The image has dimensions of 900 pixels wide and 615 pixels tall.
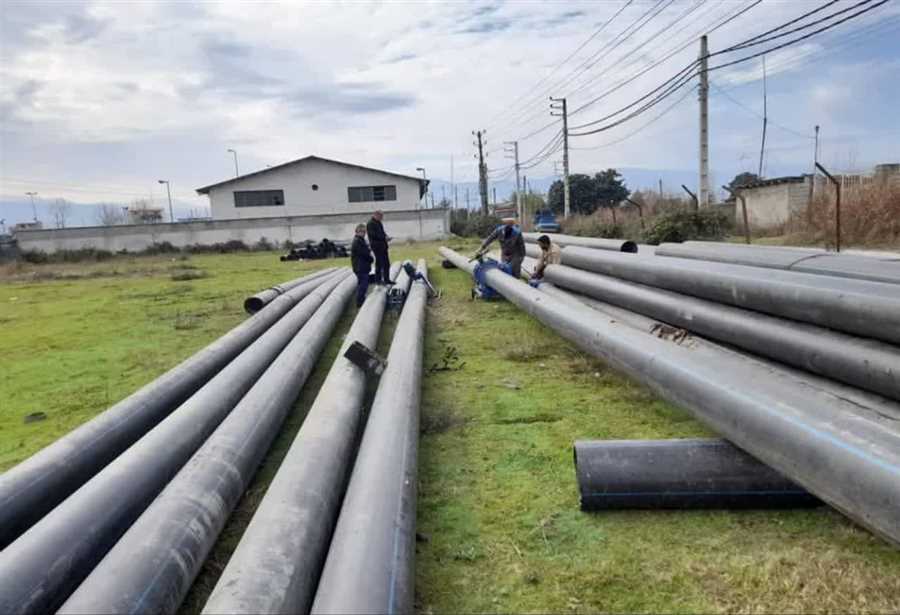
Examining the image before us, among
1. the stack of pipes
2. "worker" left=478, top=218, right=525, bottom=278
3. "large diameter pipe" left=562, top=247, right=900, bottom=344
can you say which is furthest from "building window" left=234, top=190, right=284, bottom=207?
the stack of pipes

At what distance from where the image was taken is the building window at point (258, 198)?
33375 millimetres

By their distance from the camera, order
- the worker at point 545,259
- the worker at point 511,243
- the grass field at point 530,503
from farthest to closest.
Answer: the worker at point 511,243, the worker at point 545,259, the grass field at point 530,503

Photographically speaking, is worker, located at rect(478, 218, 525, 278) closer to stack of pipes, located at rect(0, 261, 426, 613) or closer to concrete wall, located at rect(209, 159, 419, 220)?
stack of pipes, located at rect(0, 261, 426, 613)

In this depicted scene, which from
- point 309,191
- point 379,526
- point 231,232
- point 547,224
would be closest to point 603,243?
point 379,526

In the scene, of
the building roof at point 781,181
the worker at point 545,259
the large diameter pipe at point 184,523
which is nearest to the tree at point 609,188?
the building roof at point 781,181

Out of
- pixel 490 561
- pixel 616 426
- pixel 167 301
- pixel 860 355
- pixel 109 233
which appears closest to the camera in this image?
pixel 490 561

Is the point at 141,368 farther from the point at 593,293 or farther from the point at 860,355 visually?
the point at 860,355

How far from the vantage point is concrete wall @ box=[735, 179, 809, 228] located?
52.9ft

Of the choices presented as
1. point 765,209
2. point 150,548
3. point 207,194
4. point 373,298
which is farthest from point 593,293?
point 207,194

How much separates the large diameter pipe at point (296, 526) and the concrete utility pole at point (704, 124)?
597 inches

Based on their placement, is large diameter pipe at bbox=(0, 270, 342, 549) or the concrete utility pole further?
the concrete utility pole

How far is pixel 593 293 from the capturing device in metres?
6.96

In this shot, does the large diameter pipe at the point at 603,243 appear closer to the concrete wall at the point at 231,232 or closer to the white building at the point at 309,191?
the concrete wall at the point at 231,232

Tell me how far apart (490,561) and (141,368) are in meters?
5.07
